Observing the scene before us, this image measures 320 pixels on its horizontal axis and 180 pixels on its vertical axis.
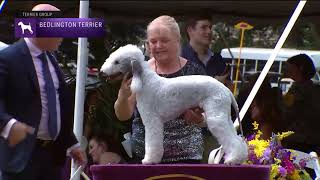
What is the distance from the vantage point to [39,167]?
3.49 metres

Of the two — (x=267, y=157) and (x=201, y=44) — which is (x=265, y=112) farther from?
(x=267, y=157)

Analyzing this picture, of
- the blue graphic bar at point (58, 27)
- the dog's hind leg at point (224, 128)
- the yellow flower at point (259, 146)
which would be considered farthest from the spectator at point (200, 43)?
the dog's hind leg at point (224, 128)

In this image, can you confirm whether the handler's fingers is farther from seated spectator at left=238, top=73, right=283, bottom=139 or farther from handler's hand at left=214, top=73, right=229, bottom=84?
seated spectator at left=238, top=73, right=283, bottom=139

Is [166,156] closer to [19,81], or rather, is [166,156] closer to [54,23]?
[19,81]

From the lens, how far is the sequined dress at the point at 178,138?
10.4 feet

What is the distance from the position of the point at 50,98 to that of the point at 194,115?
2.73ft

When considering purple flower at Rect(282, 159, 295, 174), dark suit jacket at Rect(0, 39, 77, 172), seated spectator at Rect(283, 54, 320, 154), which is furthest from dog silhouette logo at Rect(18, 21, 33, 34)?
seated spectator at Rect(283, 54, 320, 154)

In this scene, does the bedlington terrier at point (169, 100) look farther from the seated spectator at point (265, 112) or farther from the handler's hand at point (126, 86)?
the seated spectator at point (265, 112)

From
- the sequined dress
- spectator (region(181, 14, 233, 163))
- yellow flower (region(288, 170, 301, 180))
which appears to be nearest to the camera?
the sequined dress

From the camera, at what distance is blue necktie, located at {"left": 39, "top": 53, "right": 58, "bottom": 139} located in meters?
3.41

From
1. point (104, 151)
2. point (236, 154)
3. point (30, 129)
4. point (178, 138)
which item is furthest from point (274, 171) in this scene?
point (104, 151)

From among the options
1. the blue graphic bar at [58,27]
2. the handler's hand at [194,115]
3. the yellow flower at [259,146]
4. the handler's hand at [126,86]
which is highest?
the blue graphic bar at [58,27]

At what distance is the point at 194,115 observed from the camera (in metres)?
2.96

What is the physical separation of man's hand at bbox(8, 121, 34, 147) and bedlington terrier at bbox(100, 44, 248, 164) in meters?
0.46
